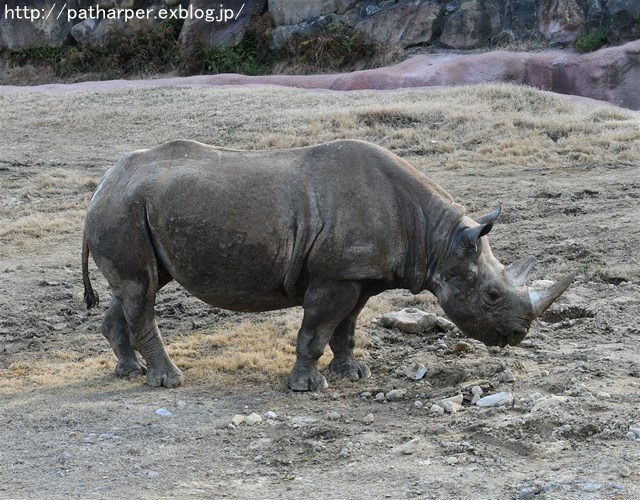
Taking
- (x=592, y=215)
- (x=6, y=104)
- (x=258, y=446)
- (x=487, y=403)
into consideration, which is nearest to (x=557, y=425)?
(x=487, y=403)

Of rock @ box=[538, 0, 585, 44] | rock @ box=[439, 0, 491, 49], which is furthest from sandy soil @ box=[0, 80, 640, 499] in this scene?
rock @ box=[439, 0, 491, 49]

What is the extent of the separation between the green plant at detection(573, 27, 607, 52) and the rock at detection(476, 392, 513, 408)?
17722 mm

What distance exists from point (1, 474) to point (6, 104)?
15.4 metres

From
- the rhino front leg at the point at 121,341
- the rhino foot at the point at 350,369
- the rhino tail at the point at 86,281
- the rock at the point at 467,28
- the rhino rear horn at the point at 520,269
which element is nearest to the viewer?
the rhino rear horn at the point at 520,269

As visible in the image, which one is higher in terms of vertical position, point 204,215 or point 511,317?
point 204,215

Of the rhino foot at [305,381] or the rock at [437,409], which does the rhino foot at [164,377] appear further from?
the rock at [437,409]

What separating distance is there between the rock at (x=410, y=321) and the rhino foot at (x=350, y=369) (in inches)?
39.5

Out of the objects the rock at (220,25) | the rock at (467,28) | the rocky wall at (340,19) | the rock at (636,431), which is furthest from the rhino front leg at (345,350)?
the rock at (220,25)

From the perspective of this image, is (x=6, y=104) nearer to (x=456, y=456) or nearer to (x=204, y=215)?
(x=204, y=215)

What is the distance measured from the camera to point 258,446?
267 inches

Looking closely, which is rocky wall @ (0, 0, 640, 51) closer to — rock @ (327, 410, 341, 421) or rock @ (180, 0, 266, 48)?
rock @ (180, 0, 266, 48)

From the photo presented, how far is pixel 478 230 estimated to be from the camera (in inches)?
301

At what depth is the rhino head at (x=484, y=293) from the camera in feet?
25.6

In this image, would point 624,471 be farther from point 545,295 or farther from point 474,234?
point 474,234
